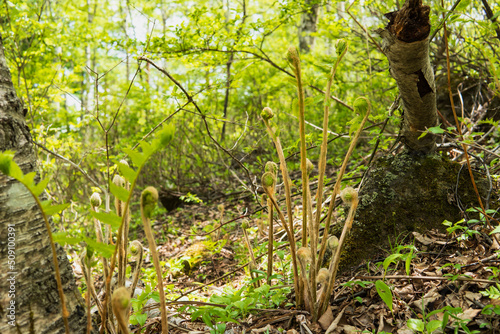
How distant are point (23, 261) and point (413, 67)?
6.07 ft

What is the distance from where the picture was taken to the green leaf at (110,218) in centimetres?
89

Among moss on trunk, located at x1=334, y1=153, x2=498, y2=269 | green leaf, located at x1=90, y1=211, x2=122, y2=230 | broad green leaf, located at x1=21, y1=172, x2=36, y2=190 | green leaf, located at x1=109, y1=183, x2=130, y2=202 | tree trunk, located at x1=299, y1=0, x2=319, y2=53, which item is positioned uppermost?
tree trunk, located at x1=299, y1=0, x2=319, y2=53

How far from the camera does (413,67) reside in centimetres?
167

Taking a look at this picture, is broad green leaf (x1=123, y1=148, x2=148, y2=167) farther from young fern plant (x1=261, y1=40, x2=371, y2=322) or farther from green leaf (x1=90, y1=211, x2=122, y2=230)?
young fern plant (x1=261, y1=40, x2=371, y2=322)

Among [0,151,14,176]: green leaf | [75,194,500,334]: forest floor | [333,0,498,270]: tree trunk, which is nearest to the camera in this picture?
[0,151,14,176]: green leaf

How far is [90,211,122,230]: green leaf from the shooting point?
891 millimetres

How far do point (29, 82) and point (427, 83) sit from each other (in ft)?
14.9

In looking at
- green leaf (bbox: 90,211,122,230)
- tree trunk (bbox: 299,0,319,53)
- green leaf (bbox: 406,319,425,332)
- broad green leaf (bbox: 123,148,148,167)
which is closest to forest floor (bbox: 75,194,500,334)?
green leaf (bbox: 406,319,425,332)

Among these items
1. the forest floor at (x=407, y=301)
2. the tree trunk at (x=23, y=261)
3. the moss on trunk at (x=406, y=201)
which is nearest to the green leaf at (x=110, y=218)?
the tree trunk at (x=23, y=261)

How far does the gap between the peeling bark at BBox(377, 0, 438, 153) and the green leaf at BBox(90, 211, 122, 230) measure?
56.5 inches

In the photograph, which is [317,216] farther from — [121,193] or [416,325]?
[121,193]

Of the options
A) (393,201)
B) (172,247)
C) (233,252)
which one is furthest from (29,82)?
(393,201)

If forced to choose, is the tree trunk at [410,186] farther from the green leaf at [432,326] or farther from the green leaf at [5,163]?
the green leaf at [5,163]

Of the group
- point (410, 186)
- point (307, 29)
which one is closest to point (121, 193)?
point (410, 186)
